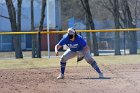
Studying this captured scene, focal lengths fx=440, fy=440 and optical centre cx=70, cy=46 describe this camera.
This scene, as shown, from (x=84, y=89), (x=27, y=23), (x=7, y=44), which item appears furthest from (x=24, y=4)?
(x=84, y=89)

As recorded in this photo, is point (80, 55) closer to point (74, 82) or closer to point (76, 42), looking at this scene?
point (76, 42)

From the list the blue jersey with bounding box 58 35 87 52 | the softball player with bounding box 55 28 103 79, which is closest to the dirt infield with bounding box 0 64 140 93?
the softball player with bounding box 55 28 103 79

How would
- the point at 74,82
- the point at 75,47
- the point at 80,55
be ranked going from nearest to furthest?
the point at 74,82
the point at 75,47
the point at 80,55

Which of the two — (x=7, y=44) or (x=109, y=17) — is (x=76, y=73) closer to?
(x=7, y=44)

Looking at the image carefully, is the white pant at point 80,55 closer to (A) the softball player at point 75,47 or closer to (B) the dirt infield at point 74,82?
(A) the softball player at point 75,47

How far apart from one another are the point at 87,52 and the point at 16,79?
2.29 metres

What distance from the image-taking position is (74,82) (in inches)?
485

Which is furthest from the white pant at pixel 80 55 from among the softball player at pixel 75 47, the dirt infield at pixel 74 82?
the dirt infield at pixel 74 82

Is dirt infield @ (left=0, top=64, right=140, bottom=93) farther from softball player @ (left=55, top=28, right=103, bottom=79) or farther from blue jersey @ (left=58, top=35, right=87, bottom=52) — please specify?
blue jersey @ (left=58, top=35, right=87, bottom=52)

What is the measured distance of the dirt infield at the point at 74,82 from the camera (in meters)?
10.8

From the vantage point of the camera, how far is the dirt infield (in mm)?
10766

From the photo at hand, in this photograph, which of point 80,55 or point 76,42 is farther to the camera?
point 80,55

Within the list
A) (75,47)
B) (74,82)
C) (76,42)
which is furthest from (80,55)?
(74,82)

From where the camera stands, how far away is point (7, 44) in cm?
2838
